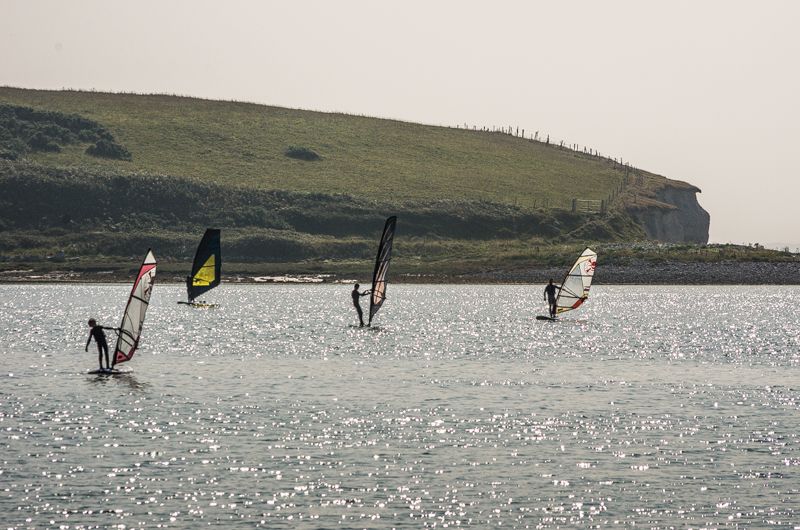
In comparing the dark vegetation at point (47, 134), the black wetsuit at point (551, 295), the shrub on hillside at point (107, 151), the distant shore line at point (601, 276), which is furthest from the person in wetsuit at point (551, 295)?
the shrub on hillside at point (107, 151)

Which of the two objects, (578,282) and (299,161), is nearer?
(578,282)

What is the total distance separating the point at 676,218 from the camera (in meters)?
186

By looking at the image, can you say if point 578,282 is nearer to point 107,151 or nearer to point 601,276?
point 601,276

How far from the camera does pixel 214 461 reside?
84.3ft

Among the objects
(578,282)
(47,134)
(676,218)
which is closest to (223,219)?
(47,134)

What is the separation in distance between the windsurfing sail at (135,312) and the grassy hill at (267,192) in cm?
8554

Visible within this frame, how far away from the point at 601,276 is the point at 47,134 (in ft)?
279

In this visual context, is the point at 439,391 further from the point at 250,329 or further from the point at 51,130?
the point at 51,130

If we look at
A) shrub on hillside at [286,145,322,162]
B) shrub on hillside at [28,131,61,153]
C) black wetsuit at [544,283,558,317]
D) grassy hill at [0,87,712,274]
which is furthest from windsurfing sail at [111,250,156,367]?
shrub on hillside at [286,145,322,162]

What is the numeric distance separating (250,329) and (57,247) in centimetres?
7232

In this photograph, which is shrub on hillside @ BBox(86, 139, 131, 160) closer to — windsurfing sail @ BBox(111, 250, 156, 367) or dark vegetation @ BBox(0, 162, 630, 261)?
dark vegetation @ BBox(0, 162, 630, 261)

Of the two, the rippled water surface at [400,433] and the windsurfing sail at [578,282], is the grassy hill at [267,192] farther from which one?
the rippled water surface at [400,433]

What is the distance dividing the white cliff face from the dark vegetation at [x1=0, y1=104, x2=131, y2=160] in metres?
74.9

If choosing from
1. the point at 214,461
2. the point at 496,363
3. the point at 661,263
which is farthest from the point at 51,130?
the point at 214,461
